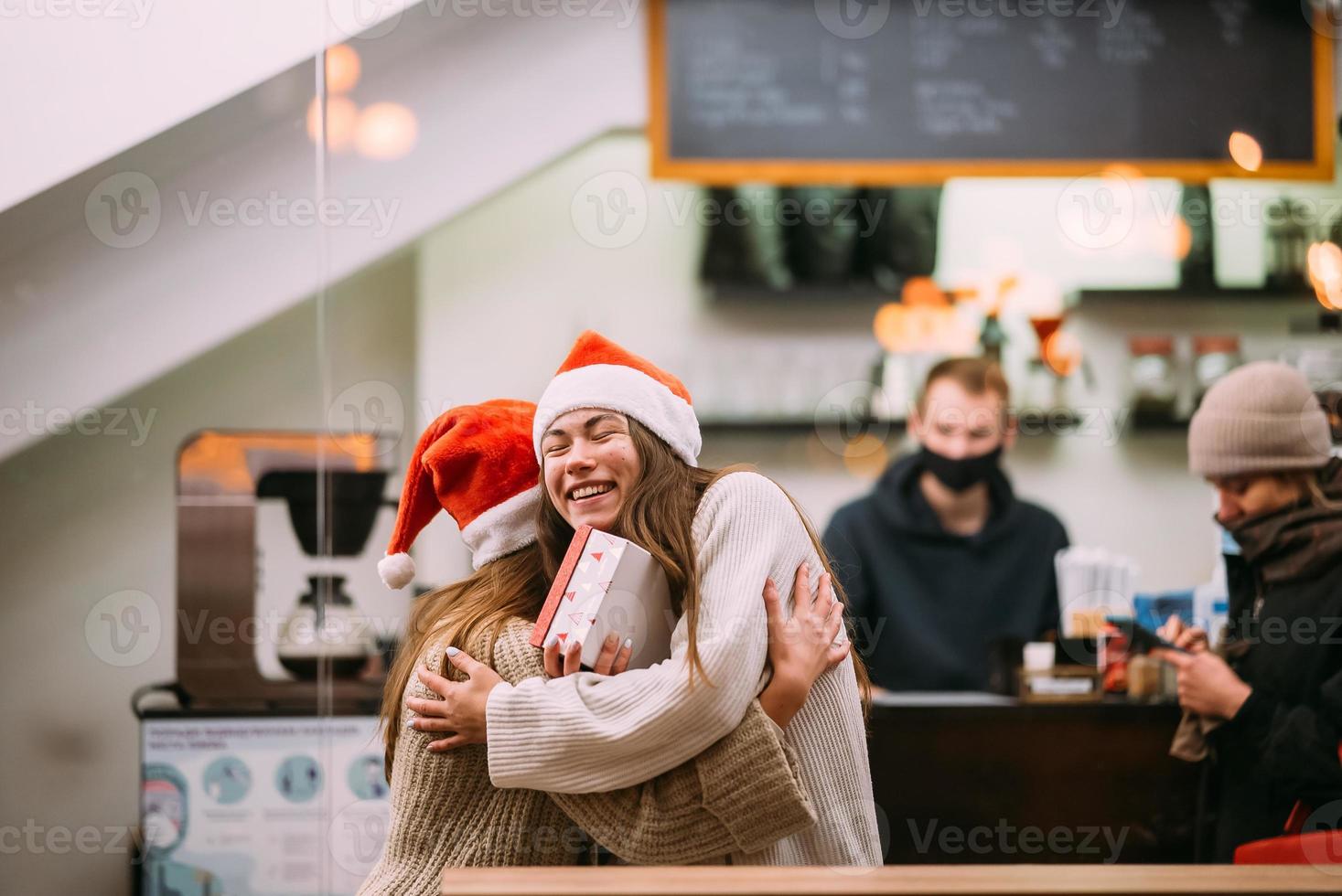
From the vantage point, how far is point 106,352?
263cm

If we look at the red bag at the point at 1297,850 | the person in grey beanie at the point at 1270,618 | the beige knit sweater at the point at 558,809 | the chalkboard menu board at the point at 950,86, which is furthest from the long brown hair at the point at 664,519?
the chalkboard menu board at the point at 950,86

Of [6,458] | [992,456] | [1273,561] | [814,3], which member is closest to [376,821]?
[6,458]

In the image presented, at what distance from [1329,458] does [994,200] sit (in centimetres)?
160

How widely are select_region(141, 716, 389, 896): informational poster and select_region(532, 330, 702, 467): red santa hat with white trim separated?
123 cm

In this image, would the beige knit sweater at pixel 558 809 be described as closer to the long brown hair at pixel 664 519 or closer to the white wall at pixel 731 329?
the long brown hair at pixel 664 519

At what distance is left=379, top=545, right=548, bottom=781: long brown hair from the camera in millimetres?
1569

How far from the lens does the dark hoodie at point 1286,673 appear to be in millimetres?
2029

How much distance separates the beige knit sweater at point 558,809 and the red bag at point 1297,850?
866 millimetres

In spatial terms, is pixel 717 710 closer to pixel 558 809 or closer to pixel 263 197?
pixel 558 809

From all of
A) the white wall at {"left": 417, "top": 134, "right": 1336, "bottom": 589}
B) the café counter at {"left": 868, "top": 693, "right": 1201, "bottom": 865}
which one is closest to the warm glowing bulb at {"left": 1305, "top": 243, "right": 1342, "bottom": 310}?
the white wall at {"left": 417, "top": 134, "right": 1336, "bottom": 589}

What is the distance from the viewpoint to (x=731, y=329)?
356 centimetres

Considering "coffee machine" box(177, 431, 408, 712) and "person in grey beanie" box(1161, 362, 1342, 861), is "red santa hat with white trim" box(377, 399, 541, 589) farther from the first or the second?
"person in grey beanie" box(1161, 362, 1342, 861)

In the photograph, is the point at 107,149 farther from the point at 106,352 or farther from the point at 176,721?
the point at 176,721

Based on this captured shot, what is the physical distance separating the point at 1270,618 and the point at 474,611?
1.38 metres
